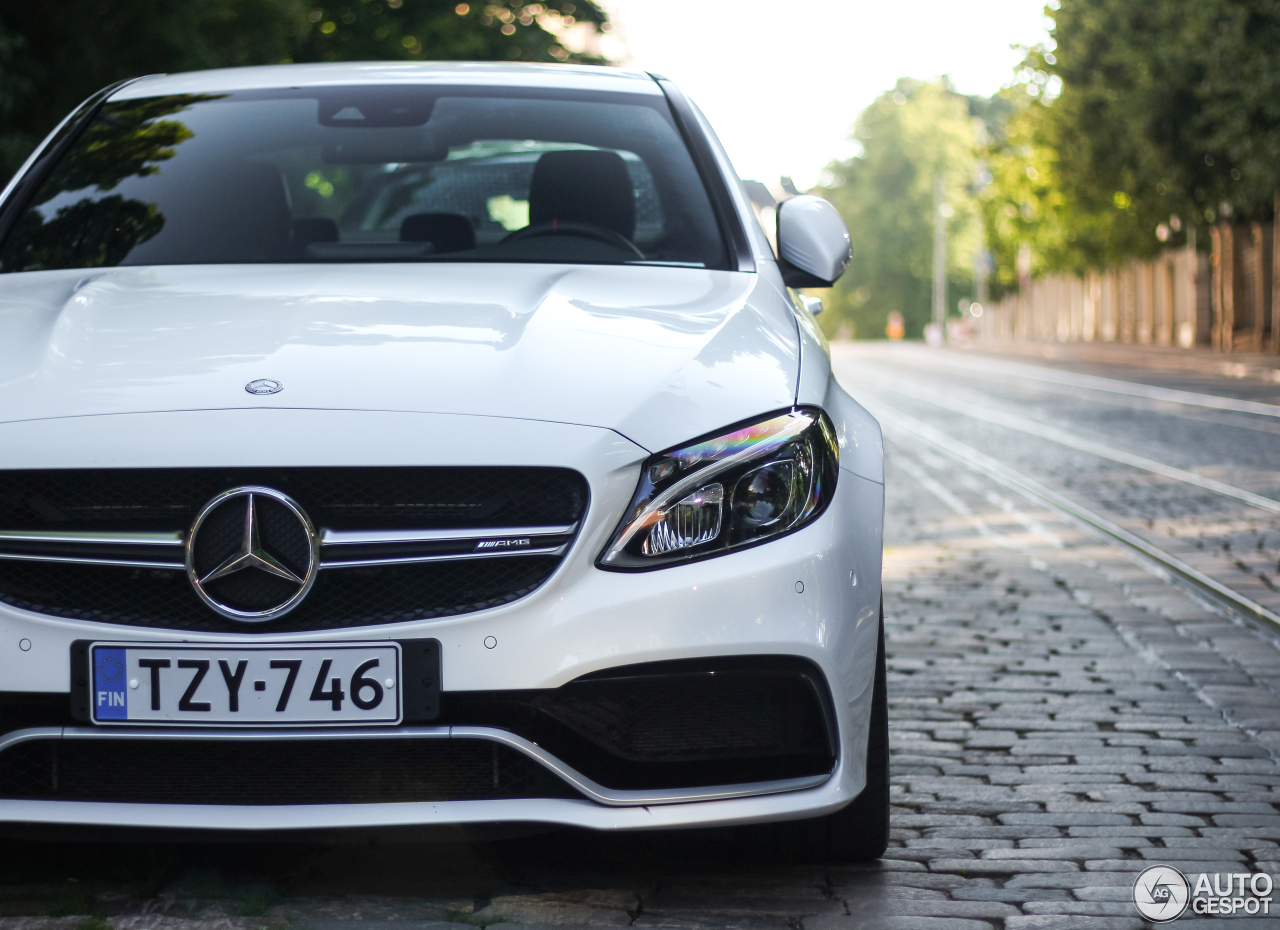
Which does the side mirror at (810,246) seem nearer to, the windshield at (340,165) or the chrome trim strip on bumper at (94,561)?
the windshield at (340,165)

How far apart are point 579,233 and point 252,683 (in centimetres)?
167

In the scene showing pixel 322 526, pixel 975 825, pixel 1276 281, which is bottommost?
pixel 1276 281

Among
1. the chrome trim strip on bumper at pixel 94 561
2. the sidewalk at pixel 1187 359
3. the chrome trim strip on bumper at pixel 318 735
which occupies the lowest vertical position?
the sidewalk at pixel 1187 359

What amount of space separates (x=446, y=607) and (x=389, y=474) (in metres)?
0.24

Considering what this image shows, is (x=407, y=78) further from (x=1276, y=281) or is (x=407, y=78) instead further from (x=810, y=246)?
(x=1276, y=281)

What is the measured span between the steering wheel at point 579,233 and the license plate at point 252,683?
5.16 feet

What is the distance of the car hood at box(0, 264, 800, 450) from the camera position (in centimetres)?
289

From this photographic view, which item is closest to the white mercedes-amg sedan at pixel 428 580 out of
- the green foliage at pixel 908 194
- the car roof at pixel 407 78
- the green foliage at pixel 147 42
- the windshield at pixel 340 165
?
the windshield at pixel 340 165

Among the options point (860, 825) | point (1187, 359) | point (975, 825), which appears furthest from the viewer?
point (1187, 359)

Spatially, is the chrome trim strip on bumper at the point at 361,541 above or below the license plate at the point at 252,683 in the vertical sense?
above

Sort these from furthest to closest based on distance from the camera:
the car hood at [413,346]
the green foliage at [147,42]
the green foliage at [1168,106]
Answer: the green foliage at [1168,106] → the green foliage at [147,42] → the car hood at [413,346]

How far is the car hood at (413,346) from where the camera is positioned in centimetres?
289

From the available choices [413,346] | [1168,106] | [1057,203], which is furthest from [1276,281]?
[413,346]

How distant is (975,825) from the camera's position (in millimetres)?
3725
